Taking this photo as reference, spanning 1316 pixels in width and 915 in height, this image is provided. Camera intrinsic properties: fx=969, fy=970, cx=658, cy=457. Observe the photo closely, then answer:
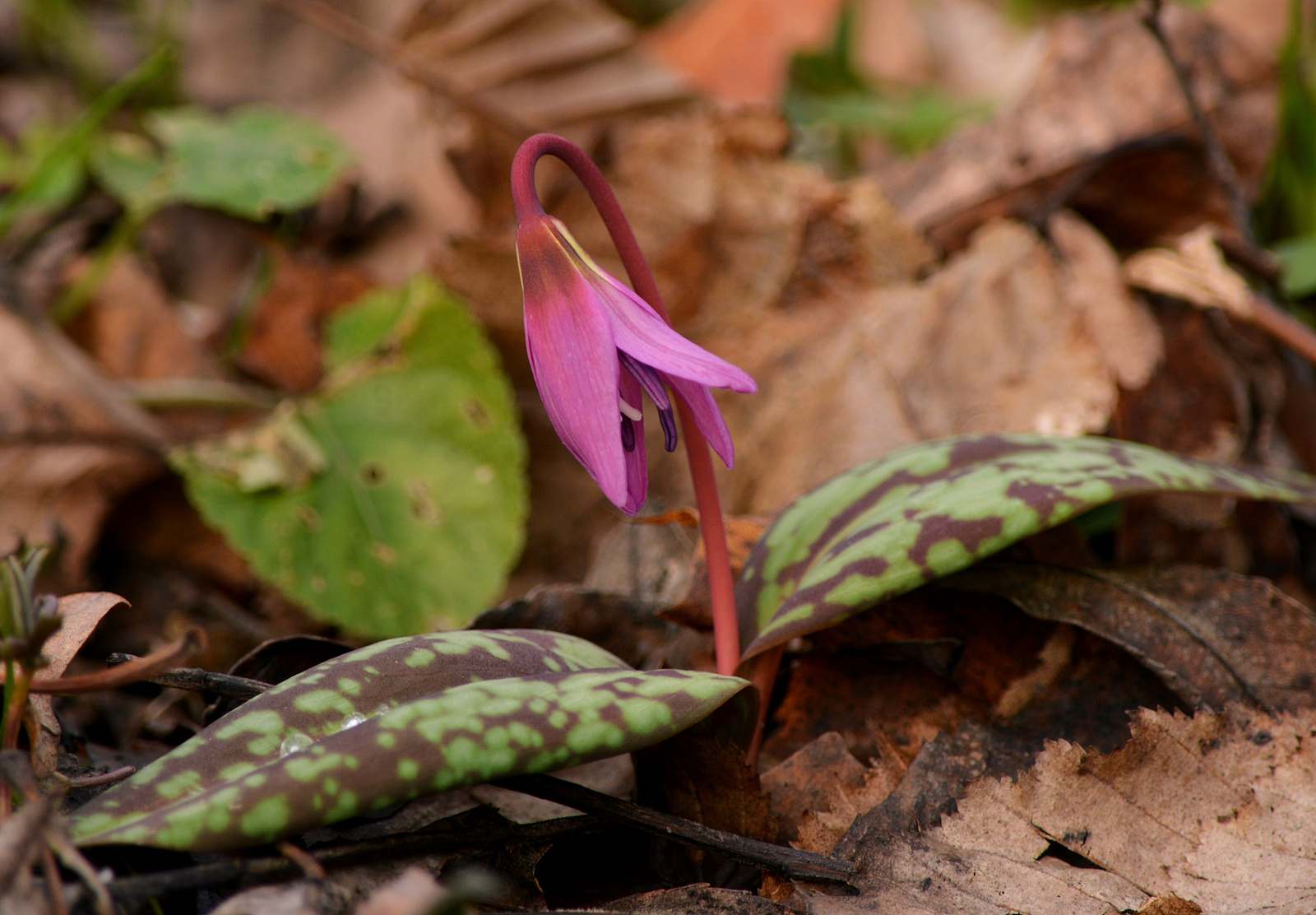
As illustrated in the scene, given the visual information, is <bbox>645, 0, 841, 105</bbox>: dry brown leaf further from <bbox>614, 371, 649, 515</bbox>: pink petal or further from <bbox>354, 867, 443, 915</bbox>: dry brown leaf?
<bbox>354, 867, 443, 915</bbox>: dry brown leaf

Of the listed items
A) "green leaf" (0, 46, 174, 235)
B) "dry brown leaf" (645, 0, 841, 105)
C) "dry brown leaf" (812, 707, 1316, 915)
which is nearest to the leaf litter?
"dry brown leaf" (812, 707, 1316, 915)

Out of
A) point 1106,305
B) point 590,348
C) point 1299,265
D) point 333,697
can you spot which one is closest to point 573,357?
point 590,348

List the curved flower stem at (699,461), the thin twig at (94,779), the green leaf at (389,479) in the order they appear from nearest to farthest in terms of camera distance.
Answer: the thin twig at (94,779) → the curved flower stem at (699,461) → the green leaf at (389,479)

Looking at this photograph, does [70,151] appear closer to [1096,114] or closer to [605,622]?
[605,622]

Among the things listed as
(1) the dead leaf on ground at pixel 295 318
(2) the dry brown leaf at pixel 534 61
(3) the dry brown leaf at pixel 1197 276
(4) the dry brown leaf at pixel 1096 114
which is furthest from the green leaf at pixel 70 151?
(3) the dry brown leaf at pixel 1197 276

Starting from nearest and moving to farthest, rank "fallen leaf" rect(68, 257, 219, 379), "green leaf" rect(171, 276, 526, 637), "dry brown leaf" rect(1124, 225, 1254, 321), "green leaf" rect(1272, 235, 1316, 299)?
1. "dry brown leaf" rect(1124, 225, 1254, 321)
2. "green leaf" rect(1272, 235, 1316, 299)
3. "green leaf" rect(171, 276, 526, 637)
4. "fallen leaf" rect(68, 257, 219, 379)

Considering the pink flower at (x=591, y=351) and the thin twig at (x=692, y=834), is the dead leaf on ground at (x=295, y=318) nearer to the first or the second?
the pink flower at (x=591, y=351)
